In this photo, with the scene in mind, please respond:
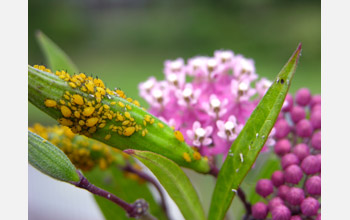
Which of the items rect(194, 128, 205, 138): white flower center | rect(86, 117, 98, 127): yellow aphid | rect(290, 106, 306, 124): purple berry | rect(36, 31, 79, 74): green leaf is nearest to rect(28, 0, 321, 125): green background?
rect(36, 31, 79, 74): green leaf

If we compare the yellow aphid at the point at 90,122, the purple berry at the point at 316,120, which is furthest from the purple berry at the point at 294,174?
the yellow aphid at the point at 90,122

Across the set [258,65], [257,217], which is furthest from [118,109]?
[258,65]

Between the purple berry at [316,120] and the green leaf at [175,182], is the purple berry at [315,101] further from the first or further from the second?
the green leaf at [175,182]

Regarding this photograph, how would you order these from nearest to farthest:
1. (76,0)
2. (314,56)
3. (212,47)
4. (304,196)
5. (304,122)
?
(304,196) → (304,122) → (314,56) → (212,47) → (76,0)

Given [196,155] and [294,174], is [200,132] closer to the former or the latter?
[196,155]

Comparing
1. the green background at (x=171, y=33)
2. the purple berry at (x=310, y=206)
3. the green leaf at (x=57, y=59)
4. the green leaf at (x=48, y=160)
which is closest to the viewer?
the green leaf at (x=48, y=160)

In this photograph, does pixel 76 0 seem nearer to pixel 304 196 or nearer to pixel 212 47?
pixel 212 47
